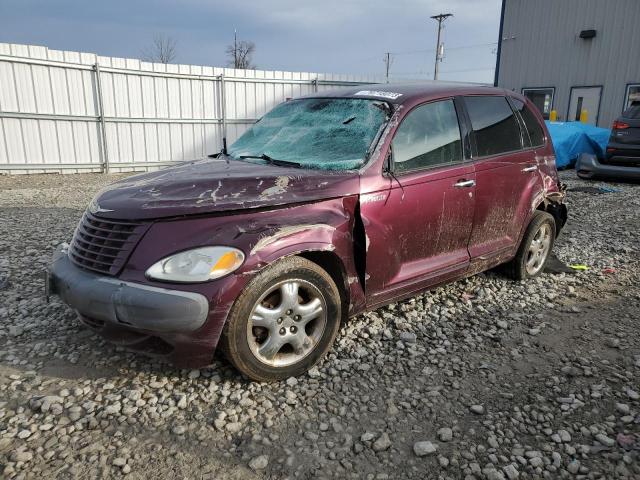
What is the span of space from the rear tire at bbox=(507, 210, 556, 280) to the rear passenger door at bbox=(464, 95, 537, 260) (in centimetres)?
23

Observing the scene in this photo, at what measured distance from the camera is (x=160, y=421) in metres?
2.53

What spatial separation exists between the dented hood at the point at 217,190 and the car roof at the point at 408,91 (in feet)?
2.88

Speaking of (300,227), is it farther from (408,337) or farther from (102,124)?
(102,124)

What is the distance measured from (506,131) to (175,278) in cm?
324

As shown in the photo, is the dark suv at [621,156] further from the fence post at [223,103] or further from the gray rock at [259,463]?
the gray rock at [259,463]

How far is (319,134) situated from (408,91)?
78cm

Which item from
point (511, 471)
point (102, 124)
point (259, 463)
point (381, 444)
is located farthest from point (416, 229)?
point (102, 124)

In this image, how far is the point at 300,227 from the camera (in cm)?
280

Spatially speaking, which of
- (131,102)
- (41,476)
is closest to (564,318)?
(41,476)

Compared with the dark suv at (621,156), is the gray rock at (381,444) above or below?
below

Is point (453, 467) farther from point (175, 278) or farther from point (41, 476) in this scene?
point (41, 476)

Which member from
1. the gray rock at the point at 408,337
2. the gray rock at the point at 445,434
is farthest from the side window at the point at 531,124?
the gray rock at the point at 445,434

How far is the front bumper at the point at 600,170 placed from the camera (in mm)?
10695

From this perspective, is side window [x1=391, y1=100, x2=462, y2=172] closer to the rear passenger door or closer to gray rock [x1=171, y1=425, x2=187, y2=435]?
the rear passenger door
